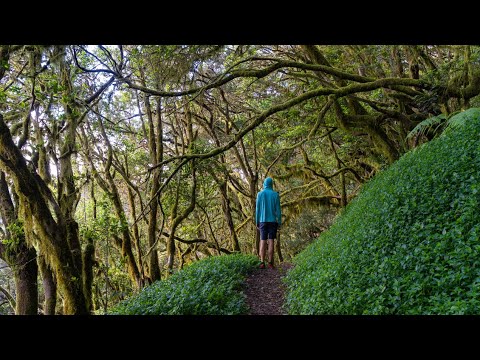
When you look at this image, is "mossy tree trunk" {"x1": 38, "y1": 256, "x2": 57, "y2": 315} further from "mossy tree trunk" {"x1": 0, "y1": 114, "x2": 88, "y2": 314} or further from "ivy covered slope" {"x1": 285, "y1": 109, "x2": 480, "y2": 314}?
"ivy covered slope" {"x1": 285, "y1": 109, "x2": 480, "y2": 314}

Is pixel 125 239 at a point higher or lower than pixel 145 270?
higher

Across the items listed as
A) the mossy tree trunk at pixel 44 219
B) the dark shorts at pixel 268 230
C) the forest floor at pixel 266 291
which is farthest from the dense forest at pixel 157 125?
the forest floor at pixel 266 291

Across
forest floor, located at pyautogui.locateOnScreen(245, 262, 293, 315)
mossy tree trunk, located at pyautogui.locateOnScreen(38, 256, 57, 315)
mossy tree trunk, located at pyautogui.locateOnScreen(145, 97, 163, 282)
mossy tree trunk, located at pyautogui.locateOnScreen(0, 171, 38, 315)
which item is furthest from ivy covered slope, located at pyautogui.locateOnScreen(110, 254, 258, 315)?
mossy tree trunk, located at pyautogui.locateOnScreen(145, 97, 163, 282)

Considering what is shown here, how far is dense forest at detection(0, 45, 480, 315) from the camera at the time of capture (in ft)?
25.3

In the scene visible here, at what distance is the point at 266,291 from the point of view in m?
7.60

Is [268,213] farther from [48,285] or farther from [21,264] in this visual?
[21,264]

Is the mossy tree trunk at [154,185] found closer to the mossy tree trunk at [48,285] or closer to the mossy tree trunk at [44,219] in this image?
the mossy tree trunk at [48,285]

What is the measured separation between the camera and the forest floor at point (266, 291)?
630cm
